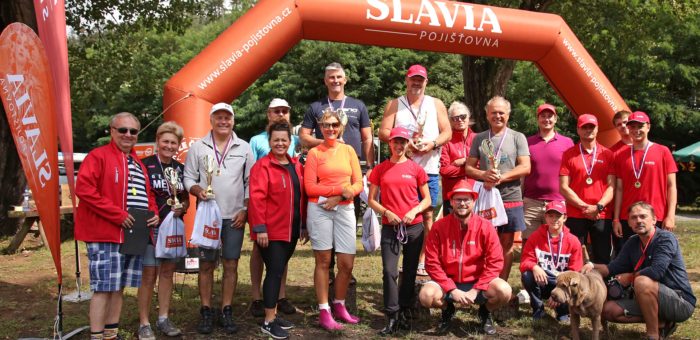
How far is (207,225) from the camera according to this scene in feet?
16.9

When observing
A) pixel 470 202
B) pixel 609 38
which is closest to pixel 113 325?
pixel 470 202

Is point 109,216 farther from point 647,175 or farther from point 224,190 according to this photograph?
point 647,175

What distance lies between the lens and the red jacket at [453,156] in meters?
6.16

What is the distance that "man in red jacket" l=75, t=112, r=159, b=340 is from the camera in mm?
4609

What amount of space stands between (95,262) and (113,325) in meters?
0.56

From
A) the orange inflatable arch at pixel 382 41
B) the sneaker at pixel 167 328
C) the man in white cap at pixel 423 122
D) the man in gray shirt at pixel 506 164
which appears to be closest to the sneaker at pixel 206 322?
the sneaker at pixel 167 328

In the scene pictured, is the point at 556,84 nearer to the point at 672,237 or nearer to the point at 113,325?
the point at 672,237

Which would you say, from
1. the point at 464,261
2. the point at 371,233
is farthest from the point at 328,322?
the point at 464,261

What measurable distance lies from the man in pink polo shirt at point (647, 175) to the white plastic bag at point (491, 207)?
1.01 metres

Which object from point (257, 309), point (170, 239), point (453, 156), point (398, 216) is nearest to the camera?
point (170, 239)

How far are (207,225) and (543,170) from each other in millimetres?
3146

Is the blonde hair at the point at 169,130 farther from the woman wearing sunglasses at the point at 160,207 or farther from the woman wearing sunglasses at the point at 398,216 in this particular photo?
the woman wearing sunglasses at the point at 398,216

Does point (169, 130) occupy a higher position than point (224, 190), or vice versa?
point (169, 130)

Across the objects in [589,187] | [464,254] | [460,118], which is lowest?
[464,254]
